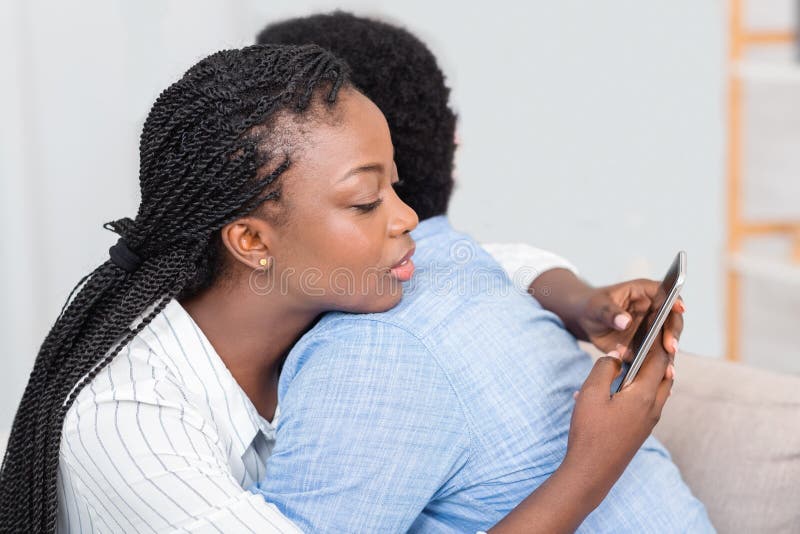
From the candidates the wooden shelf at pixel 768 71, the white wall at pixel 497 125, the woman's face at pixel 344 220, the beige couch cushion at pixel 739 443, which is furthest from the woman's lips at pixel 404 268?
the wooden shelf at pixel 768 71

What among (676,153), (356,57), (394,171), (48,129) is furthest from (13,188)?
(676,153)

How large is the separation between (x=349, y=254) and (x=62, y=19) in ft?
3.92

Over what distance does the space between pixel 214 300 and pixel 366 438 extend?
243 millimetres

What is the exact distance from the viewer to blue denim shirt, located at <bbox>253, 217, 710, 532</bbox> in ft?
2.76

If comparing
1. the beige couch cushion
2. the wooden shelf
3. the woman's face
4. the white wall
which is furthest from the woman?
the wooden shelf

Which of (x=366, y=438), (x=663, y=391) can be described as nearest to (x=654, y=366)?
(x=663, y=391)

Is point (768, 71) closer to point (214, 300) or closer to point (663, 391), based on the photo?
point (663, 391)

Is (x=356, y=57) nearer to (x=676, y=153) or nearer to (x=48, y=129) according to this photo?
(x=48, y=129)

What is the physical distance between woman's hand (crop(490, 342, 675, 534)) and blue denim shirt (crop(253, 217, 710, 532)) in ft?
0.19

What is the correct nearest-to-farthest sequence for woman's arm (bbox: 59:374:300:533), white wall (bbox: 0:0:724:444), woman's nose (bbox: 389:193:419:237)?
1. woman's arm (bbox: 59:374:300:533)
2. woman's nose (bbox: 389:193:419:237)
3. white wall (bbox: 0:0:724:444)

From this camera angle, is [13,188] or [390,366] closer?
[390,366]

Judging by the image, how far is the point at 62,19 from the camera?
1854 mm

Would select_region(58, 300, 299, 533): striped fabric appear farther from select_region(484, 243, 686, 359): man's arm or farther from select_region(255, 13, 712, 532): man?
select_region(484, 243, 686, 359): man's arm

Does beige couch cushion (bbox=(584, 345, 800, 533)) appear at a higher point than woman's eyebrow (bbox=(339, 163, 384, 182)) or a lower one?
lower
